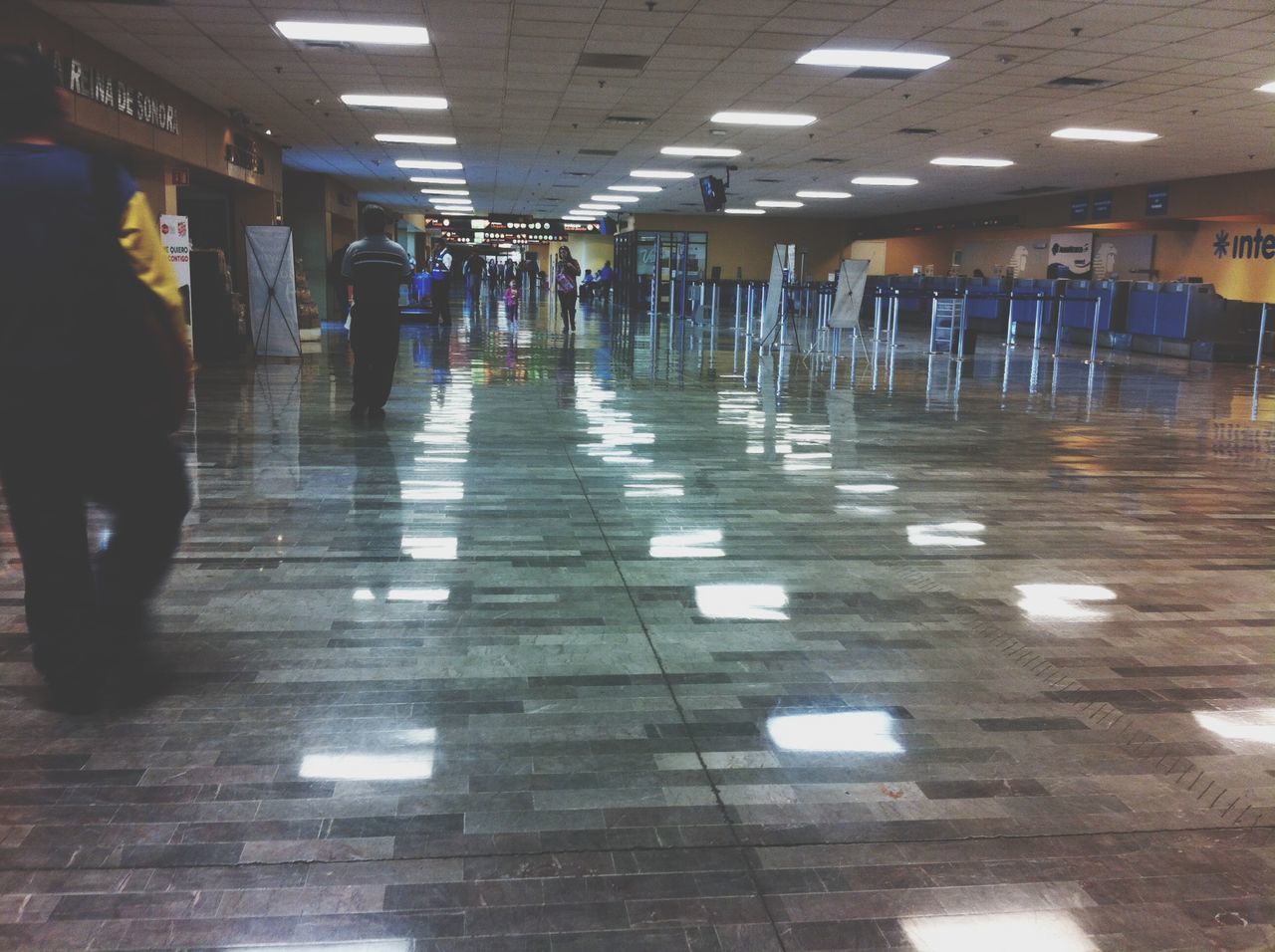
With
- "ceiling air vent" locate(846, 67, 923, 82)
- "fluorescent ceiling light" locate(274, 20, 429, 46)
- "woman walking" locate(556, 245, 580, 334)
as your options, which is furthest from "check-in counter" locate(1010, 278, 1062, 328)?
"fluorescent ceiling light" locate(274, 20, 429, 46)

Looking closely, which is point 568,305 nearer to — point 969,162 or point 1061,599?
point 969,162

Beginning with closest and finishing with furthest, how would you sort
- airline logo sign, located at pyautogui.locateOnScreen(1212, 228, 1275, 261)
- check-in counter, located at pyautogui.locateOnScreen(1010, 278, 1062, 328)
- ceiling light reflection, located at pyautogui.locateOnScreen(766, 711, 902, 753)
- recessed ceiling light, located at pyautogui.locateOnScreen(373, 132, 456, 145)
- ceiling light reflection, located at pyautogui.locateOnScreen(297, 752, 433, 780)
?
ceiling light reflection, located at pyautogui.locateOnScreen(297, 752, 433, 780) → ceiling light reflection, located at pyautogui.locateOnScreen(766, 711, 902, 753) → recessed ceiling light, located at pyautogui.locateOnScreen(373, 132, 456, 145) → airline logo sign, located at pyautogui.locateOnScreen(1212, 228, 1275, 261) → check-in counter, located at pyautogui.locateOnScreen(1010, 278, 1062, 328)

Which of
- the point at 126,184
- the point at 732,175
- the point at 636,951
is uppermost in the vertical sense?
the point at 732,175

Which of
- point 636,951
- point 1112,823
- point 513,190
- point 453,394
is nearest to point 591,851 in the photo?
point 636,951

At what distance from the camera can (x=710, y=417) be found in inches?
325

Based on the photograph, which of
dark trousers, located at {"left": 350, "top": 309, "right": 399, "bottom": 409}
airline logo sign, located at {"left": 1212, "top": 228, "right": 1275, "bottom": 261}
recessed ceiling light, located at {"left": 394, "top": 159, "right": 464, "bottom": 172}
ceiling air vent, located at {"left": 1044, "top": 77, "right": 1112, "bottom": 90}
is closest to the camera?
dark trousers, located at {"left": 350, "top": 309, "right": 399, "bottom": 409}

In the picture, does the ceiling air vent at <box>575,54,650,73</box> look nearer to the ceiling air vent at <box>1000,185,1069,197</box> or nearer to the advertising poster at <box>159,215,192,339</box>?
the advertising poster at <box>159,215,192,339</box>

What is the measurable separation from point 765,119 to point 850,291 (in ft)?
8.71

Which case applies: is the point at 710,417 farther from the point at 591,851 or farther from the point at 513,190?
the point at 513,190

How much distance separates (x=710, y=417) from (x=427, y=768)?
6082 millimetres

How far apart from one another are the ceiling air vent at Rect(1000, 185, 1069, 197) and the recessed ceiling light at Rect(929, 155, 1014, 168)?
4.51m

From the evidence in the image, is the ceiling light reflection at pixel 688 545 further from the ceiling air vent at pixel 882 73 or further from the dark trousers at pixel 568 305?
the dark trousers at pixel 568 305

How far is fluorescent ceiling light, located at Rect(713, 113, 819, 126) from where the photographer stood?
13.3 metres

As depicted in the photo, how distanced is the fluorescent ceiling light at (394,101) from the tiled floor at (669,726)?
801cm
